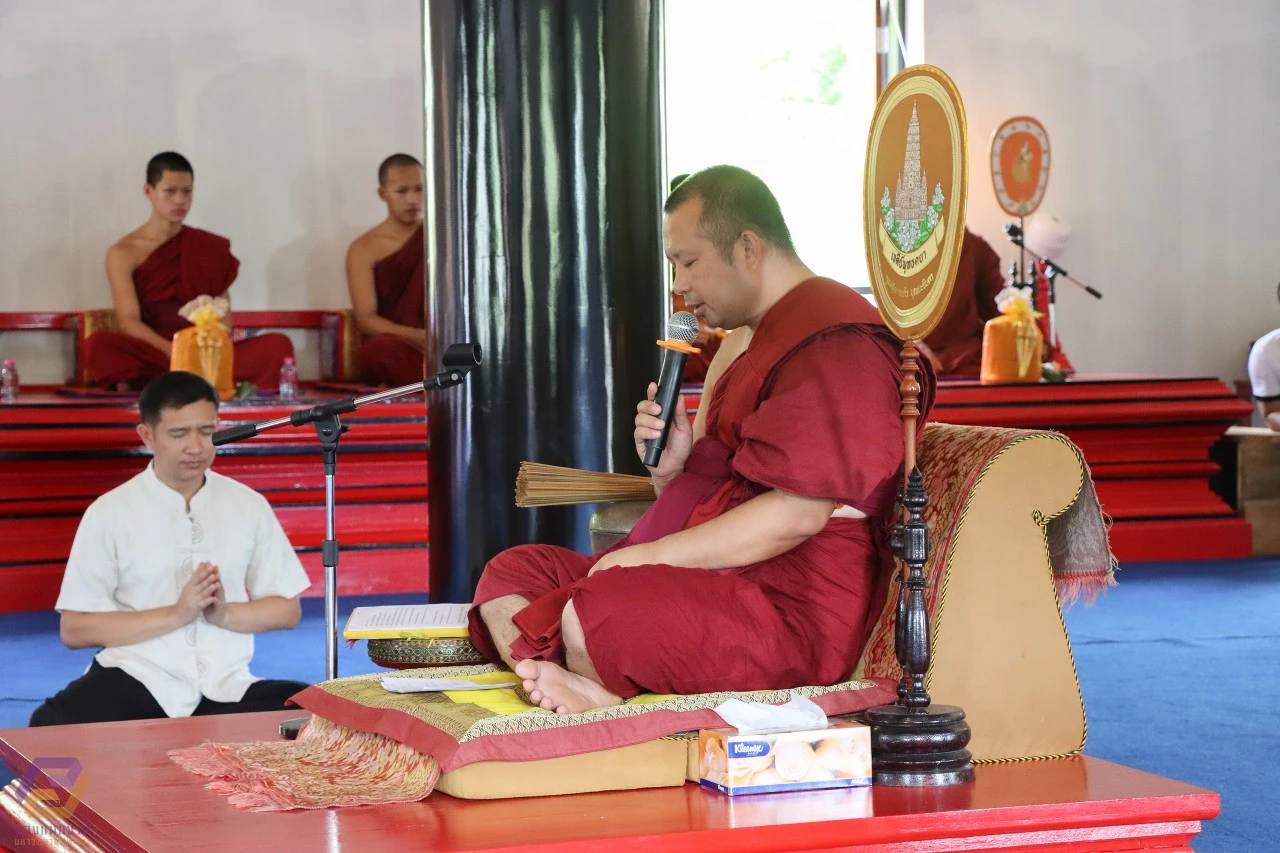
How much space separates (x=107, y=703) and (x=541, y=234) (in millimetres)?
1342

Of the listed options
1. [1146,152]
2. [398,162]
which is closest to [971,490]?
[398,162]

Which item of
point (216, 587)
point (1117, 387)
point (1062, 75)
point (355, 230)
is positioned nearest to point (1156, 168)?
point (1062, 75)

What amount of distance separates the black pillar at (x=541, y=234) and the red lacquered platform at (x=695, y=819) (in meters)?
Answer: 1.45

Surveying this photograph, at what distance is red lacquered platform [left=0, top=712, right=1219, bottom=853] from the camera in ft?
6.15

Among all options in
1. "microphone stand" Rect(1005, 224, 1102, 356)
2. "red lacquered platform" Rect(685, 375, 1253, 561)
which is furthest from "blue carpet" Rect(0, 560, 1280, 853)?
"microphone stand" Rect(1005, 224, 1102, 356)

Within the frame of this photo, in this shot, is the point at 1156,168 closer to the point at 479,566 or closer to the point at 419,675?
the point at 479,566

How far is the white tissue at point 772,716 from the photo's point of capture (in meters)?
2.09

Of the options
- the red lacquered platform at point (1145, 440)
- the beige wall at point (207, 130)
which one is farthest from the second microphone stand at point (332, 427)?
the beige wall at point (207, 130)

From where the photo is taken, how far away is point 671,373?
2.41 meters

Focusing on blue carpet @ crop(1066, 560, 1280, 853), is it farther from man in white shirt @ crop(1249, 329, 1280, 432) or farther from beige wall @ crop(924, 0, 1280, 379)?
beige wall @ crop(924, 0, 1280, 379)

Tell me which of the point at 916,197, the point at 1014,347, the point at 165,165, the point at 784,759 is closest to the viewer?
the point at 784,759

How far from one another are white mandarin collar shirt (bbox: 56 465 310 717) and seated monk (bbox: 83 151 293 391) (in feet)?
13.0

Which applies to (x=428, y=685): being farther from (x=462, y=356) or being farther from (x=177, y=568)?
(x=177, y=568)

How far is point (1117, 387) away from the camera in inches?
264
